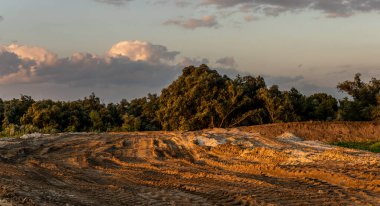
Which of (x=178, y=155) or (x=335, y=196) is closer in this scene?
(x=335, y=196)

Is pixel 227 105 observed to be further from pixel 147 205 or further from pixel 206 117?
pixel 147 205

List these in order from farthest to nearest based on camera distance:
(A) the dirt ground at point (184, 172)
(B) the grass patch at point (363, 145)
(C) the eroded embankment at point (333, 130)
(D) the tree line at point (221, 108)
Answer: (D) the tree line at point (221, 108)
(C) the eroded embankment at point (333, 130)
(B) the grass patch at point (363, 145)
(A) the dirt ground at point (184, 172)

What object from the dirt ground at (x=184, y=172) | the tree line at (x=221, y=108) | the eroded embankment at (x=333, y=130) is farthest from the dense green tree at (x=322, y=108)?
the dirt ground at (x=184, y=172)

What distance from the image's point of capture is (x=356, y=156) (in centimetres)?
1510

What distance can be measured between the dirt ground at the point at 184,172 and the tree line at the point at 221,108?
11.2 meters

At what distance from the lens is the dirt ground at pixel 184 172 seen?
988 cm

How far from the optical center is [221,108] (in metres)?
34.9

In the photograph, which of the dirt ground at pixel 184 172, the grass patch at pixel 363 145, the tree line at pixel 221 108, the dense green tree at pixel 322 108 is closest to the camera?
the dirt ground at pixel 184 172

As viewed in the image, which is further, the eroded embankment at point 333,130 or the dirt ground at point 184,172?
the eroded embankment at point 333,130

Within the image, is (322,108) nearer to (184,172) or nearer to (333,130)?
(333,130)

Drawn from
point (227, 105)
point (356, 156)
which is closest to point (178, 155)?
point (356, 156)

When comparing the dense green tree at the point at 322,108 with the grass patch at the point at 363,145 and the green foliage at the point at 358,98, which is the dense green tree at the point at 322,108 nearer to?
the green foliage at the point at 358,98

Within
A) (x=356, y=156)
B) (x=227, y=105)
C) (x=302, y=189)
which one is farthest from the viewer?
(x=227, y=105)

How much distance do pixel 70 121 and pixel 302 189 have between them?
30.9 m
